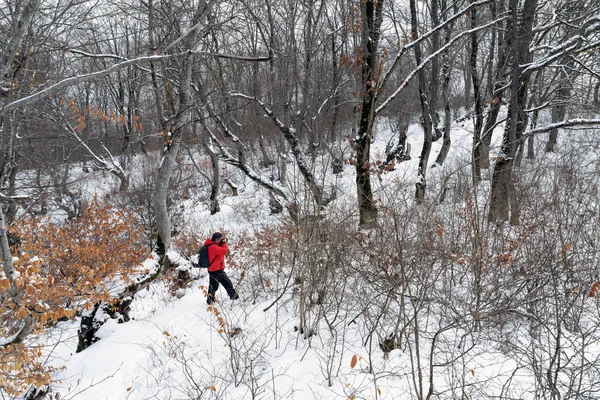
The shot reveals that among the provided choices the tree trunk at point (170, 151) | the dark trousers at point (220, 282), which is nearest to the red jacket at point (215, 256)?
the dark trousers at point (220, 282)

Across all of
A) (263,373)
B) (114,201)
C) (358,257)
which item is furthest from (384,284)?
(114,201)

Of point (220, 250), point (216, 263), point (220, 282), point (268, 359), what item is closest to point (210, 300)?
point (220, 282)

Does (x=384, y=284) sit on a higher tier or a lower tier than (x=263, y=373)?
higher

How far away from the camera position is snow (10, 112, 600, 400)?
3.48 meters

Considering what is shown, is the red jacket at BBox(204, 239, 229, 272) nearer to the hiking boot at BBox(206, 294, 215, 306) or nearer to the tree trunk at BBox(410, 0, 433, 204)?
the hiking boot at BBox(206, 294, 215, 306)

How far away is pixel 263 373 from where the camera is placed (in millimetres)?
4125

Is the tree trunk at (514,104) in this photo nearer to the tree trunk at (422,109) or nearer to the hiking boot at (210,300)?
the tree trunk at (422,109)

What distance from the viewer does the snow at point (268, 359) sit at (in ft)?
11.4

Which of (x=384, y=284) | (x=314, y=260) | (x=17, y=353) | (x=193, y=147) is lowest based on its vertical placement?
(x=17, y=353)

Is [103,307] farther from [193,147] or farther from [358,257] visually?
[193,147]

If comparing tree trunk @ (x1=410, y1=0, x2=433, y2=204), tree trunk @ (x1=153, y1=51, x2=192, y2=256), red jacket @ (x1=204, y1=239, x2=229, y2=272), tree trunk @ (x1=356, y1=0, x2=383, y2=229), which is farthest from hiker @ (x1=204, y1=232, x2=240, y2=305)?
tree trunk @ (x1=410, y1=0, x2=433, y2=204)

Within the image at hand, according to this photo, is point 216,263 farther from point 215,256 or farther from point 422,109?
point 422,109

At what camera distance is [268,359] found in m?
4.42

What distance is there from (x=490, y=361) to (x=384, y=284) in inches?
54.8
